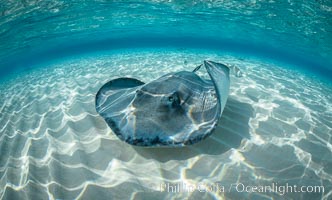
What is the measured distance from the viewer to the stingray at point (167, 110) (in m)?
2.75

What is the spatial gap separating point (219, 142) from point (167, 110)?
4.77ft

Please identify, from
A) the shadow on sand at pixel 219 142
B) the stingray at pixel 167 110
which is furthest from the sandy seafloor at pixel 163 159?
the stingray at pixel 167 110

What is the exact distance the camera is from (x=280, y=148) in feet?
13.0

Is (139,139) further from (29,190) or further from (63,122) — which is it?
(63,122)

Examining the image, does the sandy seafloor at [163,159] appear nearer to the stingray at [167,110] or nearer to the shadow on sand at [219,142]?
the shadow on sand at [219,142]

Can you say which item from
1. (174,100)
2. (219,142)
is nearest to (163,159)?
(174,100)

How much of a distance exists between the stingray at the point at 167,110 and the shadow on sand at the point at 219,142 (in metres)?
0.85

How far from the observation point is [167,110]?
123 inches

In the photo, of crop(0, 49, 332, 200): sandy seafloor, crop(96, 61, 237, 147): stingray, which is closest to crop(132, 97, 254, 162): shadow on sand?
crop(0, 49, 332, 200): sandy seafloor

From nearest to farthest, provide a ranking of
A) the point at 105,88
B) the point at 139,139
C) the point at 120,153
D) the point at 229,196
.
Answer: the point at 139,139
the point at 229,196
the point at 120,153
the point at 105,88

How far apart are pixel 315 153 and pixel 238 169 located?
1.78 m

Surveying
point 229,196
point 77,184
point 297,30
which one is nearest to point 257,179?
point 229,196

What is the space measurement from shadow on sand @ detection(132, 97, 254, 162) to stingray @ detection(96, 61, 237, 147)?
0.85 meters

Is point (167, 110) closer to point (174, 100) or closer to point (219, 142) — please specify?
point (174, 100)
